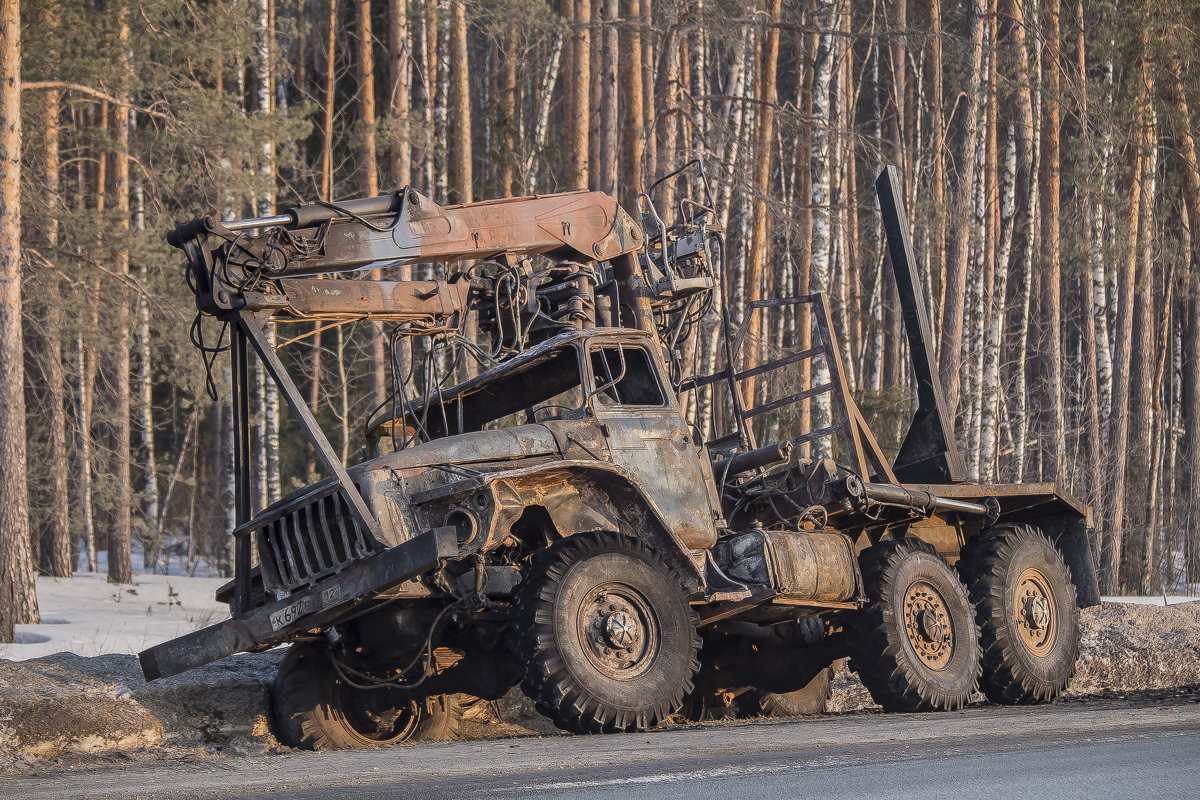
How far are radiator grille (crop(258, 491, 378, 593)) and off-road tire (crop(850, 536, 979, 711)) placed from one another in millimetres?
4068

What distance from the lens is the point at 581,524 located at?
834 cm

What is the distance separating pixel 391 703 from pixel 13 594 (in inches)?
298

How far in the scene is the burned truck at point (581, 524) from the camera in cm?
767

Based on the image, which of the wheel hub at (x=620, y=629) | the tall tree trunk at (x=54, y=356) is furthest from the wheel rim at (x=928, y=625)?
the tall tree trunk at (x=54, y=356)

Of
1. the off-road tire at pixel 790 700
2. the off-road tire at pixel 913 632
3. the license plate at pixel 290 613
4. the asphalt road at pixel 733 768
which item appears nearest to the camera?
the asphalt road at pixel 733 768

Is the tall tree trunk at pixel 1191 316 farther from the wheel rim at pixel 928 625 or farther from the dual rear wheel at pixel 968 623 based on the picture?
the wheel rim at pixel 928 625

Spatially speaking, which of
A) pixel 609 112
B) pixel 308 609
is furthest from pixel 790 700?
pixel 609 112

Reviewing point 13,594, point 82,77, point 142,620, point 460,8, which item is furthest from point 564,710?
point 460,8

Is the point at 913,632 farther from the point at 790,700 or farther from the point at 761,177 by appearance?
the point at 761,177

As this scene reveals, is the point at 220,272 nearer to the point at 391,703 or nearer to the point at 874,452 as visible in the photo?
the point at 391,703

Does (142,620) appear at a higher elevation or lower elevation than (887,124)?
lower

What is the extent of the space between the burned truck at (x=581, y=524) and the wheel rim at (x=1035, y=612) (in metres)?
0.03

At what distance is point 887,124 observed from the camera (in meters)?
40.4

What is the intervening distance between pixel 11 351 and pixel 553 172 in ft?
46.9
